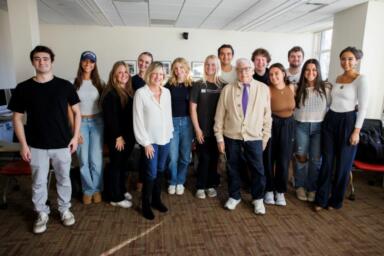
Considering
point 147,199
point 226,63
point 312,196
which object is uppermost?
point 226,63

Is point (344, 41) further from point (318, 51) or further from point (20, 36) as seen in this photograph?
point (20, 36)

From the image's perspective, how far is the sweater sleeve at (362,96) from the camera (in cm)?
252

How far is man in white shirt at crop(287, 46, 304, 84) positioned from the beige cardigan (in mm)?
785

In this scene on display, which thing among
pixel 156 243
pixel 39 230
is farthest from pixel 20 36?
pixel 156 243

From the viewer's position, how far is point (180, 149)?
313 cm

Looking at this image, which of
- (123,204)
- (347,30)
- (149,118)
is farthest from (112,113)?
(347,30)

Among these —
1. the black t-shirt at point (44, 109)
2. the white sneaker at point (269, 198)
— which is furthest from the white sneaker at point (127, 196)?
the white sneaker at point (269, 198)

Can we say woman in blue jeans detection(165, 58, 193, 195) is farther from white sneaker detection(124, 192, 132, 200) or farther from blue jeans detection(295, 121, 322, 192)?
blue jeans detection(295, 121, 322, 192)

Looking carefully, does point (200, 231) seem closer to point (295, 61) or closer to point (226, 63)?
point (226, 63)

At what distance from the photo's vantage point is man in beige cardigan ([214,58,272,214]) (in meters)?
2.62

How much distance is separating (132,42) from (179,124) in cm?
537

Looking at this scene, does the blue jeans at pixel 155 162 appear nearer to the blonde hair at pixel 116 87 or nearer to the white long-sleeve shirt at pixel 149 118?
the white long-sleeve shirt at pixel 149 118

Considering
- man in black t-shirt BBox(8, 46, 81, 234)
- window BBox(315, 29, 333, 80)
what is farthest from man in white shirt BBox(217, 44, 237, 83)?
window BBox(315, 29, 333, 80)

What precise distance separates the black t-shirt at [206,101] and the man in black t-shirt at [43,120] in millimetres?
1168
